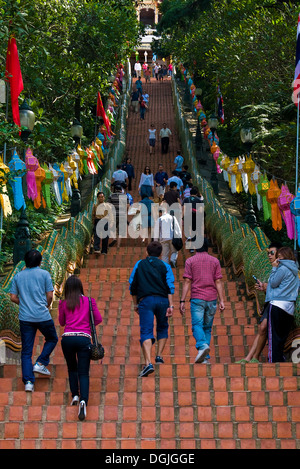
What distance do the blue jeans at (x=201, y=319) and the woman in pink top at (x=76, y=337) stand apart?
156 cm

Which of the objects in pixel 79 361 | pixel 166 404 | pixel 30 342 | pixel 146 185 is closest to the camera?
pixel 79 361

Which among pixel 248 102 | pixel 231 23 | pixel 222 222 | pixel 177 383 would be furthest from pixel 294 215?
pixel 231 23

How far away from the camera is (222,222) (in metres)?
17.9

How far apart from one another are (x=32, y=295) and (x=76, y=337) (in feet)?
3.16

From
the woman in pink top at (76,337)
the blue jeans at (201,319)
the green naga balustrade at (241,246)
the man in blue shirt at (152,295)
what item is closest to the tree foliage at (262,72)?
the green naga balustrade at (241,246)

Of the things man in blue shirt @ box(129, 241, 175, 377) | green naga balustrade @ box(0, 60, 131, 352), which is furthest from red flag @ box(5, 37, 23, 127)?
man in blue shirt @ box(129, 241, 175, 377)

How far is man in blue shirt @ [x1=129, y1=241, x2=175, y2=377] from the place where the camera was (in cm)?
967

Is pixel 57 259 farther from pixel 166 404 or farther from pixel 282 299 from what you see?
pixel 166 404

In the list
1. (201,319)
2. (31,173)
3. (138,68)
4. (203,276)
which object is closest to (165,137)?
(31,173)

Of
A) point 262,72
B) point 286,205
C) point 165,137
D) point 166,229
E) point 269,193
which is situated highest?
point 165,137

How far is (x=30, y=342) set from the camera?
935 centimetres

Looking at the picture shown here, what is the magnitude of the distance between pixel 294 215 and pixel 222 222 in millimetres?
2030

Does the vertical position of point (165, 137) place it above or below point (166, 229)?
above

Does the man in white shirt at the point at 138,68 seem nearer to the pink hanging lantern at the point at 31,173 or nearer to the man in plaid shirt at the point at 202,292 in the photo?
the pink hanging lantern at the point at 31,173
